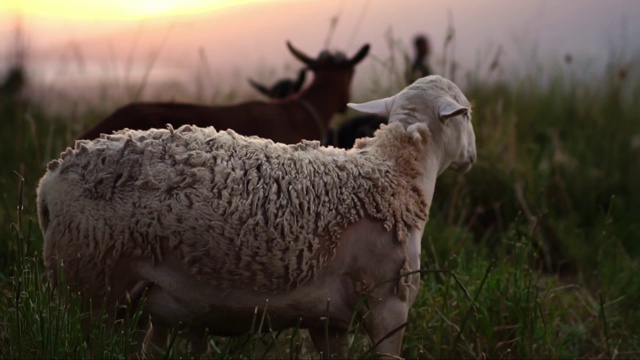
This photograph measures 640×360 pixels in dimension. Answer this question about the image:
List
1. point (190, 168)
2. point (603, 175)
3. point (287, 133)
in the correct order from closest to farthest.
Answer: point (190, 168), point (287, 133), point (603, 175)

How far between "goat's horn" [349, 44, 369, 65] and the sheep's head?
3.75m

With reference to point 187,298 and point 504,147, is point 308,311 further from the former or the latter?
point 504,147

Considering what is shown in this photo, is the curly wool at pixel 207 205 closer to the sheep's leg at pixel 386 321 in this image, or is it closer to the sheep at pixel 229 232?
the sheep at pixel 229 232

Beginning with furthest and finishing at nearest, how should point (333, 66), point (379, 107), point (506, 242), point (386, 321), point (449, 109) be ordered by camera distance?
point (333, 66)
point (506, 242)
point (379, 107)
point (449, 109)
point (386, 321)

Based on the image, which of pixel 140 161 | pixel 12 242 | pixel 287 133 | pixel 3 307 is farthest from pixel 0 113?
pixel 140 161

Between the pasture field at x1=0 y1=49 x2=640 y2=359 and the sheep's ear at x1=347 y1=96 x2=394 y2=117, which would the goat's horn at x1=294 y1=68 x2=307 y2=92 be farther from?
the sheep's ear at x1=347 y1=96 x2=394 y2=117

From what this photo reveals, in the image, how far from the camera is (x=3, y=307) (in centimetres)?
379

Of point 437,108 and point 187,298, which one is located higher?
point 437,108

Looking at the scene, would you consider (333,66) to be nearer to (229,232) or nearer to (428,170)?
(428,170)

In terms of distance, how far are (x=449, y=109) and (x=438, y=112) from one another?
0.08 m

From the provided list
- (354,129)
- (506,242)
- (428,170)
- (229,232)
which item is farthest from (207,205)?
(354,129)

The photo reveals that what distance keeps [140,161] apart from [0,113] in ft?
19.6

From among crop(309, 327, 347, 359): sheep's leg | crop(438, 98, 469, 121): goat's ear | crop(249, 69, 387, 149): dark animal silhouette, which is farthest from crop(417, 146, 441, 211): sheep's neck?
crop(249, 69, 387, 149): dark animal silhouette

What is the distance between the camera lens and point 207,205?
3277 millimetres
